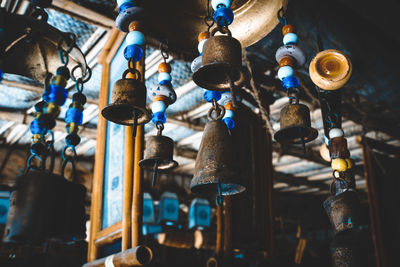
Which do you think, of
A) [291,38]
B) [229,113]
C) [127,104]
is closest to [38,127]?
[127,104]

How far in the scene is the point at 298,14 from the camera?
2623 mm

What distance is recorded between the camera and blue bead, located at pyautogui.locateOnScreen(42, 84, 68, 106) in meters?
1.02

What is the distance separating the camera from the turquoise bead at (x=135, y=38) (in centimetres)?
129

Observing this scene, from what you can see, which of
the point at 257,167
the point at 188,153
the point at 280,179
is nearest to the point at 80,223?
the point at 257,167

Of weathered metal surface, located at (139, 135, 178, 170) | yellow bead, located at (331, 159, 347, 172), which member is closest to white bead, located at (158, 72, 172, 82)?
weathered metal surface, located at (139, 135, 178, 170)

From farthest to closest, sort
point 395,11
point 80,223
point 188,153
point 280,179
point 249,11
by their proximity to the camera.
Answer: point 280,179, point 188,153, point 395,11, point 249,11, point 80,223

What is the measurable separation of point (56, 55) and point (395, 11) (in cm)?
236

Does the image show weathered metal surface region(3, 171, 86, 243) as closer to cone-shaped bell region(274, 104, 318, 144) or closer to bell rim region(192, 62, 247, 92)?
bell rim region(192, 62, 247, 92)

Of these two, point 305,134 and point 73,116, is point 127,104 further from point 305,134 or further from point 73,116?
point 305,134

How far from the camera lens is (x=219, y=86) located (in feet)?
3.92

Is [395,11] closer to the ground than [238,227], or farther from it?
farther from it

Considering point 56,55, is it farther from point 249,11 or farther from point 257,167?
point 257,167

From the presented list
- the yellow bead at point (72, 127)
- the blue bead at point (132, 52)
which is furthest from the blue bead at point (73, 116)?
the blue bead at point (132, 52)

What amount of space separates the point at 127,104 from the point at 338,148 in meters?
1.19
